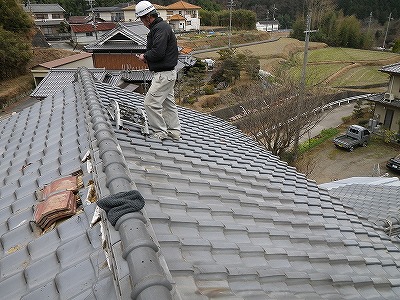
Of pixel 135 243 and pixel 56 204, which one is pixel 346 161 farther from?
pixel 135 243

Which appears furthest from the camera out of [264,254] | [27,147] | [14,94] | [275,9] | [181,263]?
[275,9]

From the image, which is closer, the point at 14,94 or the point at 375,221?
the point at 375,221

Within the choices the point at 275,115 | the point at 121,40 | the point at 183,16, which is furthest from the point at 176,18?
the point at 275,115

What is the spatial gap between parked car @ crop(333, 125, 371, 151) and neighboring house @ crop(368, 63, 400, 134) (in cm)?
257

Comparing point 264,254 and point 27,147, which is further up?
point 27,147

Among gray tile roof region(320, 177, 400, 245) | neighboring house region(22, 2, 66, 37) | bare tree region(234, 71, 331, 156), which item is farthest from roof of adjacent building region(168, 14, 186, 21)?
gray tile roof region(320, 177, 400, 245)

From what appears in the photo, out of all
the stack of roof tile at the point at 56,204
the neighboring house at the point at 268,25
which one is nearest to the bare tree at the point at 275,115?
the stack of roof tile at the point at 56,204

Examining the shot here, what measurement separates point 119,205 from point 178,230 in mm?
881

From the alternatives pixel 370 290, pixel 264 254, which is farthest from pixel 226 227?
A: pixel 370 290

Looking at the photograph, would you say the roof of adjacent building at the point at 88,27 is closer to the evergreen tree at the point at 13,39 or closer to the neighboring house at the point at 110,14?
the evergreen tree at the point at 13,39

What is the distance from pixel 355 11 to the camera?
7775 cm

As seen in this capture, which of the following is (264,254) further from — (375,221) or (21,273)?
(375,221)

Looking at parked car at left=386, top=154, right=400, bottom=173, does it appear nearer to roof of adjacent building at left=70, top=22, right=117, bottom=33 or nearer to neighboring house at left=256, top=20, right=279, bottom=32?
roof of adjacent building at left=70, top=22, right=117, bottom=33

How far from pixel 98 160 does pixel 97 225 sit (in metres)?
0.93
